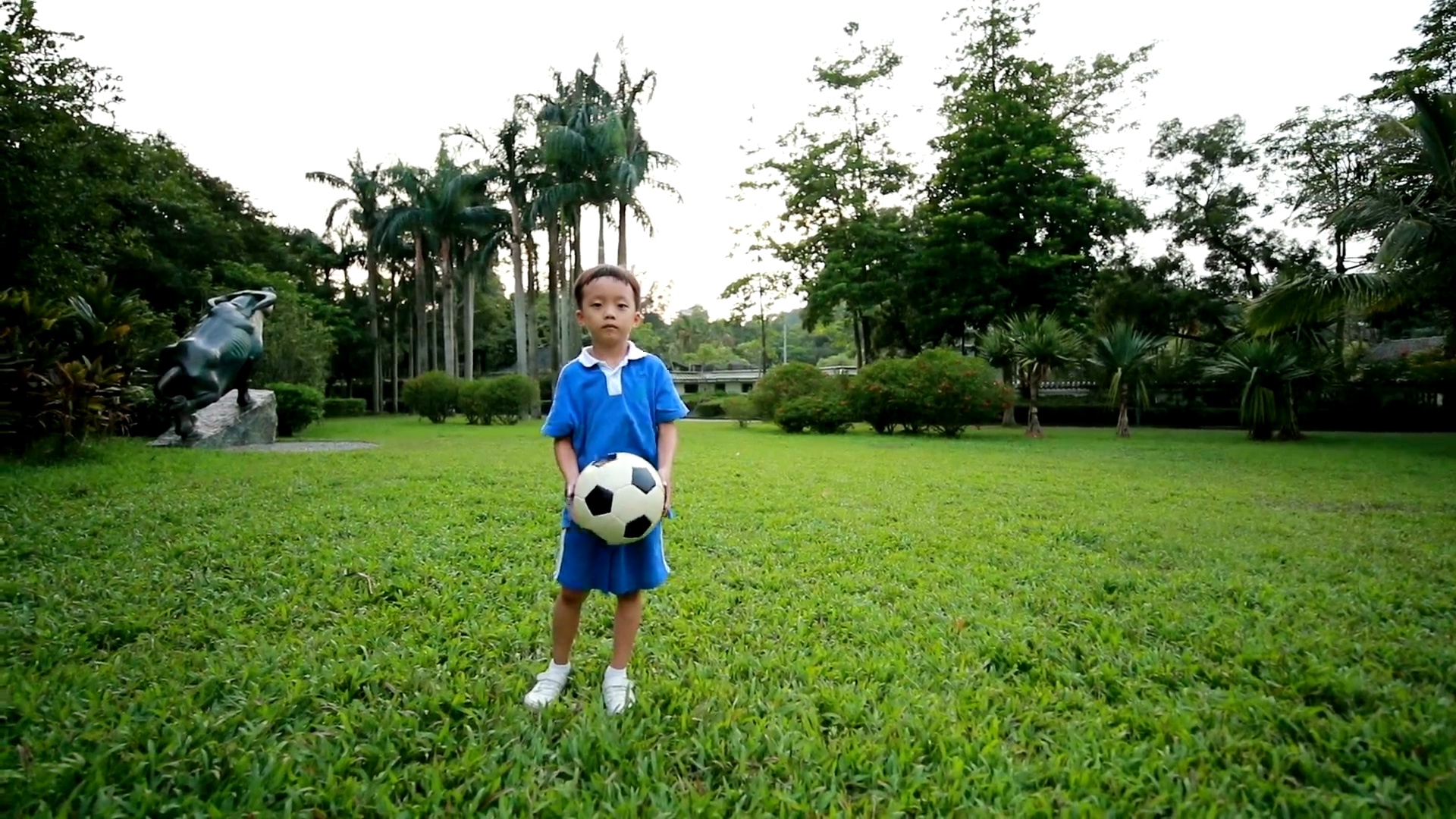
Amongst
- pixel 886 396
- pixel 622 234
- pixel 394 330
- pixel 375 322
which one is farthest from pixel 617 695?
pixel 394 330

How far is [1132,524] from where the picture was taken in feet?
16.4

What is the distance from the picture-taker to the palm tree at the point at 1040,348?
14539 millimetres

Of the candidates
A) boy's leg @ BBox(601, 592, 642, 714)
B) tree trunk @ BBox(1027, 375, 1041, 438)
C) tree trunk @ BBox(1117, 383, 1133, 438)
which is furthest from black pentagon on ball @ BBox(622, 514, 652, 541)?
tree trunk @ BBox(1117, 383, 1133, 438)

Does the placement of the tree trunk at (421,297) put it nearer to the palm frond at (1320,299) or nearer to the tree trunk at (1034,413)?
the tree trunk at (1034,413)

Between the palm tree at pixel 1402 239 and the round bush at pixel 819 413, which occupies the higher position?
the palm tree at pixel 1402 239

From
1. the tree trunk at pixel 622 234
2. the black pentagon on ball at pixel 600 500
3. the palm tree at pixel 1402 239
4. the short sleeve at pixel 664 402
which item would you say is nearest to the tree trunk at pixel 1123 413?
the palm tree at pixel 1402 239

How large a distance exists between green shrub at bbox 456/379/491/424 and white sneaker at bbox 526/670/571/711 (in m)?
17.5

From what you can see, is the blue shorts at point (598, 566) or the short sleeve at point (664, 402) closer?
the blue shorts at point (598, 566)

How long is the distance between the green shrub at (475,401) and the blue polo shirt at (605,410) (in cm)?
1755

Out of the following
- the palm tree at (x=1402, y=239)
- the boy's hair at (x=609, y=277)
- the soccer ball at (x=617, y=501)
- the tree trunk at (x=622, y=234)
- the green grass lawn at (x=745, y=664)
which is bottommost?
the green grass lawn at (x=745, y=664)

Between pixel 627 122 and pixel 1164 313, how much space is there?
16.6 m

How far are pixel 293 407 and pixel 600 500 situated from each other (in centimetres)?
1469

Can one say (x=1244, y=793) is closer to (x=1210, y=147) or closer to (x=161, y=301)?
(x=1210, y=147)

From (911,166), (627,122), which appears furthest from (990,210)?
(627,122)
